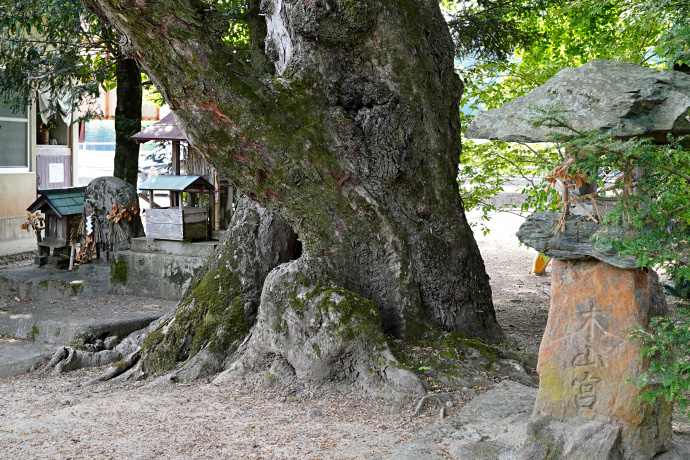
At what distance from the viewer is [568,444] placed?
4090 mm

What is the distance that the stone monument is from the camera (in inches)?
145

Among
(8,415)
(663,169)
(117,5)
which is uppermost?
(117,5)

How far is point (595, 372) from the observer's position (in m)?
4.03

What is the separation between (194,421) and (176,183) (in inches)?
158

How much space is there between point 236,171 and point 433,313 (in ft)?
7.00

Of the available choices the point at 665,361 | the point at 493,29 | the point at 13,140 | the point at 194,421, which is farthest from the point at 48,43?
the point at 665,361

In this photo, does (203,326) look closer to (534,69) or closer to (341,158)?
(341,158)

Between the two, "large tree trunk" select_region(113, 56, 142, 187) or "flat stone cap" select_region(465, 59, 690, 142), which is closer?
"flat stone cap" select_region(465, 59, 690, 142)

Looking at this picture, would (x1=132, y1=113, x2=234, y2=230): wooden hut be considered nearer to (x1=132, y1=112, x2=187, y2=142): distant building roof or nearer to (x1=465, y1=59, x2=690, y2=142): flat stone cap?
(x1=132, y1=112, x2=187, y2=142): distant building roof

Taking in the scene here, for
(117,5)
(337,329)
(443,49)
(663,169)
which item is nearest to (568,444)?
(663,169)

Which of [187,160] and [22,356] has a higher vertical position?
[187,160]

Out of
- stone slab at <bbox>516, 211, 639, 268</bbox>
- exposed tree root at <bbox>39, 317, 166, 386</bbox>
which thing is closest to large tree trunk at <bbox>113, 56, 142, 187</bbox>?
exposed tree root at <bbox>39, 317, 166, 386</bbox>

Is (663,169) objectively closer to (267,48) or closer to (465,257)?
(465,257)

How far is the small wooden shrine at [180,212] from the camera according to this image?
8.78 metres
